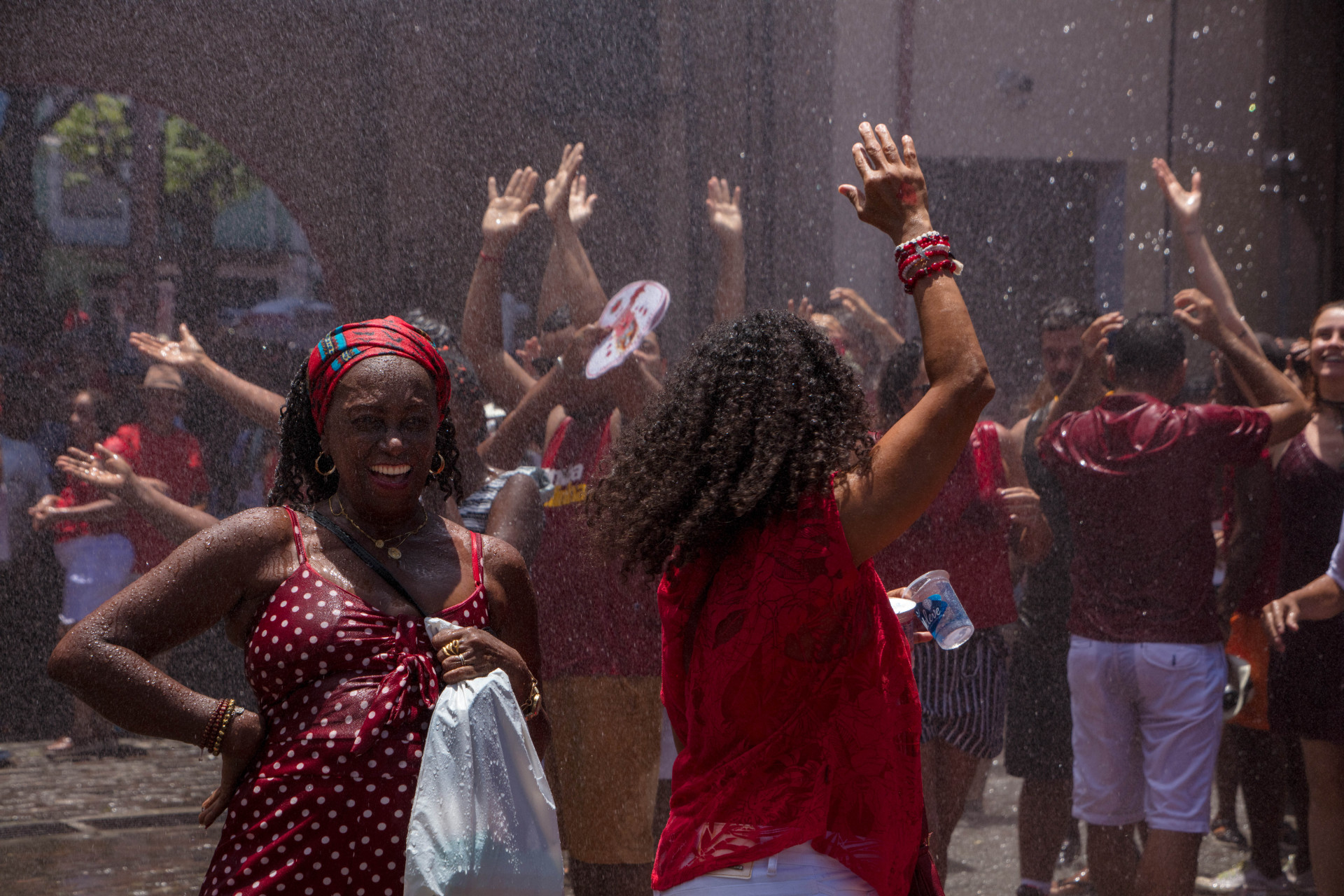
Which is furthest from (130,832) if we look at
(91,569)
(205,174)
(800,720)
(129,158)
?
(205,174)

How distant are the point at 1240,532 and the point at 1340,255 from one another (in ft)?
11.2

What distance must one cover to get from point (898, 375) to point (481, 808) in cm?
239

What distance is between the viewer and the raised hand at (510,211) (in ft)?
14.4

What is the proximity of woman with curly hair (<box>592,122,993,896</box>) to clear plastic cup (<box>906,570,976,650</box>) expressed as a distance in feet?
0.76

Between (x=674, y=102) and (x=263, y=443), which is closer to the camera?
(x=263, y=443)

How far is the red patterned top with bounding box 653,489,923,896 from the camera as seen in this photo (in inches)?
73.2

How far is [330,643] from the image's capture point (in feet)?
6.75

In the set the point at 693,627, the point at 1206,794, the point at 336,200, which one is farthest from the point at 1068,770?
the point at 336,200

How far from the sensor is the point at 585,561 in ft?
12.0

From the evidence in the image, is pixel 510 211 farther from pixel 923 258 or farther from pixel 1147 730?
pixel 923 258

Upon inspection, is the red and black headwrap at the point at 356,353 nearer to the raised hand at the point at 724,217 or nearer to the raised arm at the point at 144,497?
the raised arm at the point at 144,497

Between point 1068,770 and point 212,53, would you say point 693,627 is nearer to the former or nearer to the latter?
point 1068,770

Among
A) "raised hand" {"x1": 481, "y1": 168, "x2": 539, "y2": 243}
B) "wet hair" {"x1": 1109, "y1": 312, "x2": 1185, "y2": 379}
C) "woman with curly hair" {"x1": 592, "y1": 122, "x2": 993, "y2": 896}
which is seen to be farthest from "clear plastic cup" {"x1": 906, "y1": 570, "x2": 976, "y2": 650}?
"raised hand" {"x1": 481, "y1": 168, "x2": 539, "y2": 243}

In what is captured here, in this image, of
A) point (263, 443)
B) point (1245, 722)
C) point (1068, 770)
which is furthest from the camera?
point (263, 443)
